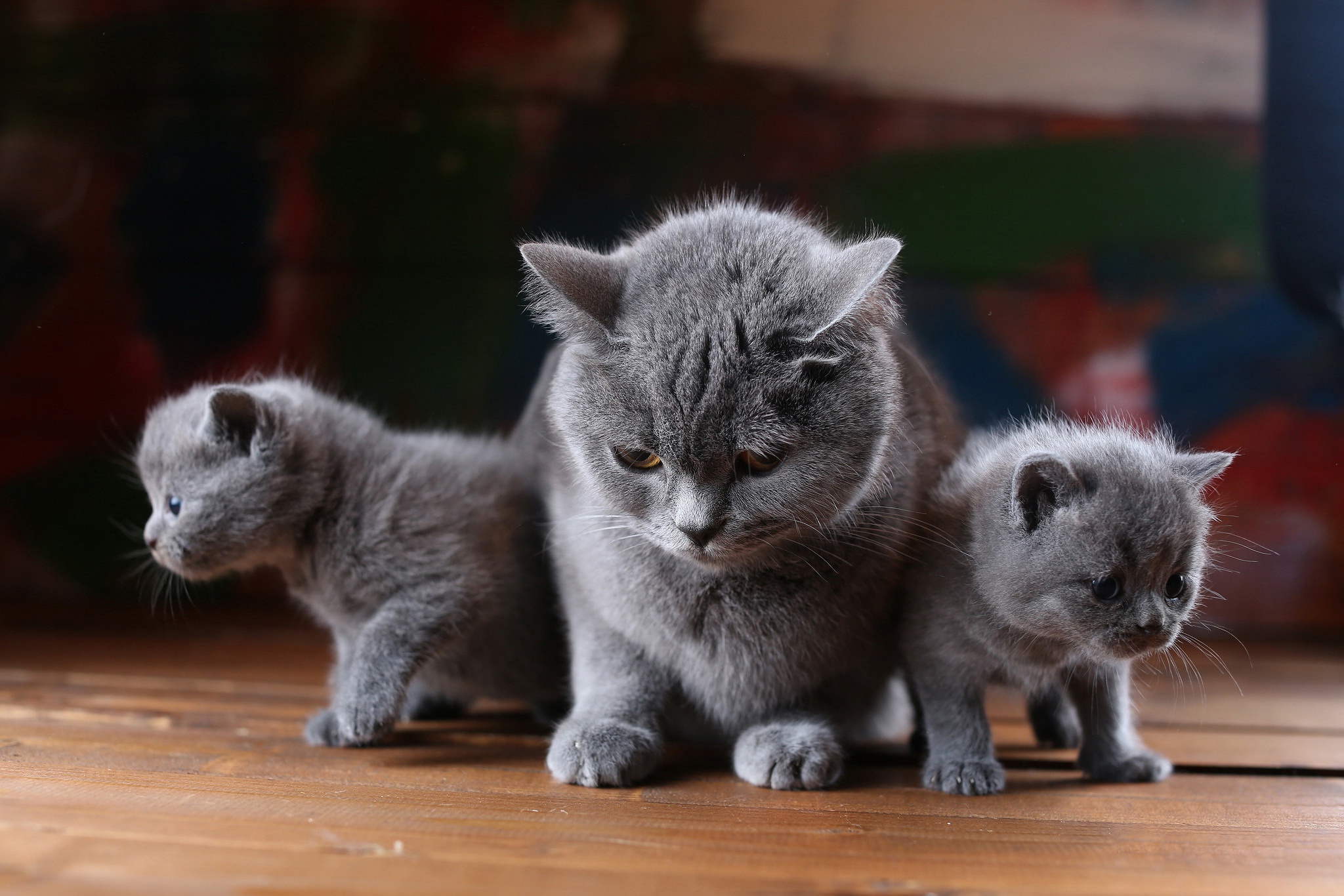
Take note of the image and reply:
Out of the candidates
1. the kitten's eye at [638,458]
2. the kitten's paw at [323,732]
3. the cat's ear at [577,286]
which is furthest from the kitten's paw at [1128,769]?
the kitten's paw at [323,732]

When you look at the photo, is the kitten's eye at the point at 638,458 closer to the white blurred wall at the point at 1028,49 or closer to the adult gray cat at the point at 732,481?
the adult gray cat at the point at 732,481

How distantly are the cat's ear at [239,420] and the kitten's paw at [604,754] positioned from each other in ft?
1.89

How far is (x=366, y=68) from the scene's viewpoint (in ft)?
7.02

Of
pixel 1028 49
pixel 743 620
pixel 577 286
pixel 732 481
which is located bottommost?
pixel 743 620

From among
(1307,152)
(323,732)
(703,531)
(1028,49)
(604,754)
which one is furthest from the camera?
(1028,49)

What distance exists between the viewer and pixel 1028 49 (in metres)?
2.02

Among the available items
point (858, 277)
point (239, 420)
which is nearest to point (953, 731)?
point (858, 277)

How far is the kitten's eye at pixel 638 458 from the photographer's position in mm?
1108

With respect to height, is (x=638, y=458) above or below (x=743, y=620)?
above

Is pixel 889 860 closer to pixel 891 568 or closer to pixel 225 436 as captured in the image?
pixel 891 568

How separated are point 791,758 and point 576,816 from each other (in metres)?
0.27

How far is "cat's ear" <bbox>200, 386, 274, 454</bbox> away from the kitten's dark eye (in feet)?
3.46

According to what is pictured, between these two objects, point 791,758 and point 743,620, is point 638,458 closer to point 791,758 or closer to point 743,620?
point 743,620

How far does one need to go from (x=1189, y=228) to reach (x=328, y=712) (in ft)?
6.06
